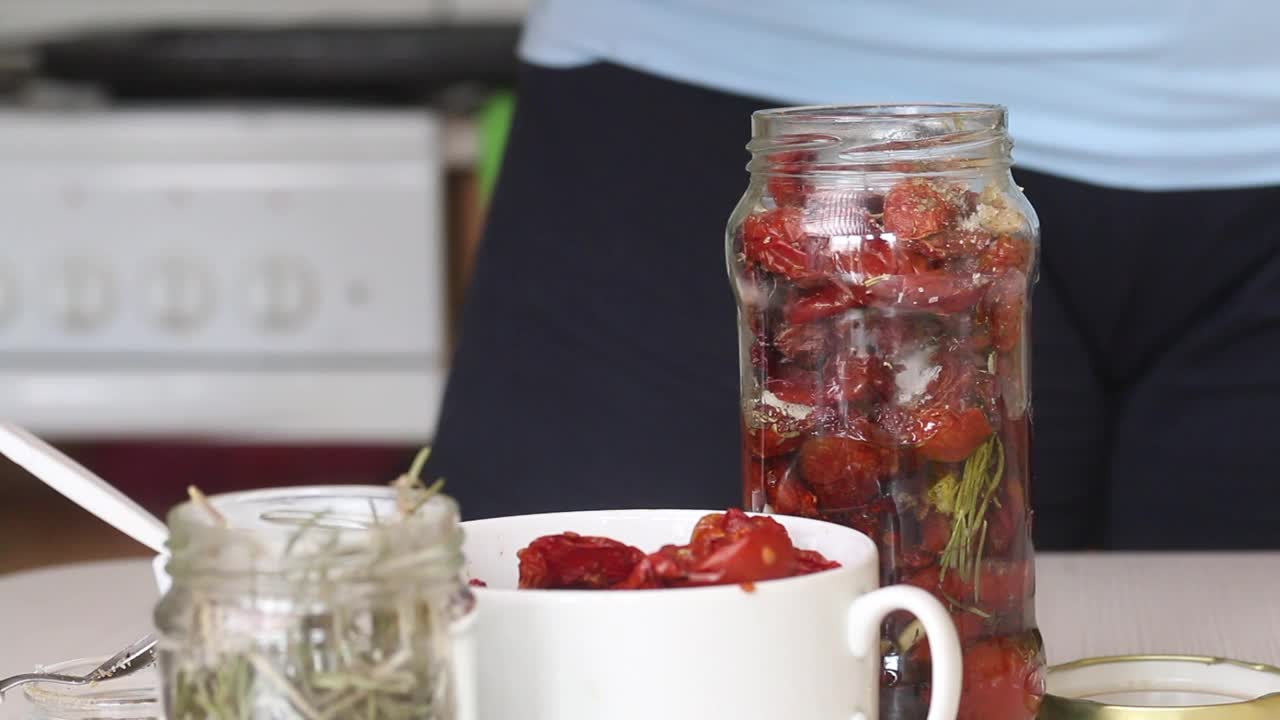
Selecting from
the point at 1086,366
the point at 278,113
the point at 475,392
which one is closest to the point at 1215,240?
the point at 1086,366

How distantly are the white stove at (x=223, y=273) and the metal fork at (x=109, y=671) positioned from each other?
1651 mm

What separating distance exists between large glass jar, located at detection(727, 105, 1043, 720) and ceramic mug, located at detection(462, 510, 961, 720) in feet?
0.24

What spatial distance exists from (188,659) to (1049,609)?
16.0 inches

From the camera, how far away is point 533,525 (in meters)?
0.45

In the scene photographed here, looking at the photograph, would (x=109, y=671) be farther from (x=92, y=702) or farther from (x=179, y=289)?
(x=179, y=289)

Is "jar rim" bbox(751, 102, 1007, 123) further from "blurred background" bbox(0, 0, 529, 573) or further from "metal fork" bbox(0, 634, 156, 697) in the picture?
"blurred background" bbox(0, 0, 529, 573)

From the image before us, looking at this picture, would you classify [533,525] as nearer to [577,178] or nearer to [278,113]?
[577,178]

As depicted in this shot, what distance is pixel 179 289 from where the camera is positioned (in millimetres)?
2150

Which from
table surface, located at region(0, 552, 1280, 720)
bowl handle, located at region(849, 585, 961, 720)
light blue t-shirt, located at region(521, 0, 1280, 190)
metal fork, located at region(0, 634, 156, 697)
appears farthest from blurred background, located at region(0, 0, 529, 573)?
bowl handle, located at region(849, 585, 961, 720)

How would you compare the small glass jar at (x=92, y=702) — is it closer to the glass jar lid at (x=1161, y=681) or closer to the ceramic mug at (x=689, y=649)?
the ceramic mug at (x=689, y=649)


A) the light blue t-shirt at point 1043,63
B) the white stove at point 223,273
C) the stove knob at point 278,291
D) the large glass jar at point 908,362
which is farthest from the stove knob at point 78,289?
the large glass jar at point 908,362

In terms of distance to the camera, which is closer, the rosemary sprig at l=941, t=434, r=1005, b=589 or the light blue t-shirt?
the rosemary sprig at l=941, t=434, r=1005, b=589

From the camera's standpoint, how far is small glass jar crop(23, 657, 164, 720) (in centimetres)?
46

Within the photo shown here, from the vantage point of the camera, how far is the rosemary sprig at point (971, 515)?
45 centimetres
